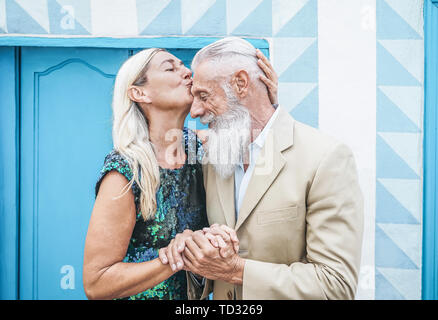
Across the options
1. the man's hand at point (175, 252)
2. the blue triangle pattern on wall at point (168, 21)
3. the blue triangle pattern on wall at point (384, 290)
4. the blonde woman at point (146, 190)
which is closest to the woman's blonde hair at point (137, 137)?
the blonde woman at point (146, 190)

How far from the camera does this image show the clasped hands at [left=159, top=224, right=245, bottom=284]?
192 centimetres

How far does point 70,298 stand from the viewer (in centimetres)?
282

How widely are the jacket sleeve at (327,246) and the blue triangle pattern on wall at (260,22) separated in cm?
120

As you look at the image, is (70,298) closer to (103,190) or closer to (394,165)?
(103,190)

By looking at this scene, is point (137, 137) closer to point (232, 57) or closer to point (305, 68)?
point (232, 57)

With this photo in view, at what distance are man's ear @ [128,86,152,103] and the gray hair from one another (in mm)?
406

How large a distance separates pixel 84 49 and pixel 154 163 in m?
1.26

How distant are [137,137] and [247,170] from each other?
71cm

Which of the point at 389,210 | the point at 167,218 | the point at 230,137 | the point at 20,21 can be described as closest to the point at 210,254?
the point at 167,218

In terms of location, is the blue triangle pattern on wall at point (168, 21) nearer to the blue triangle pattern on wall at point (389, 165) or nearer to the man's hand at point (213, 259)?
the man's hand at point (213, 259)

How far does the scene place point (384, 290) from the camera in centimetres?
266

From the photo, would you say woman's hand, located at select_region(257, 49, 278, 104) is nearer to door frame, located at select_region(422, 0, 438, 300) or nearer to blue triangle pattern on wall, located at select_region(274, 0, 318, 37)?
blue triangle pattern on wall, located at select_region(274, 0, 318, 37)

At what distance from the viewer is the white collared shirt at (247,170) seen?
210cm
